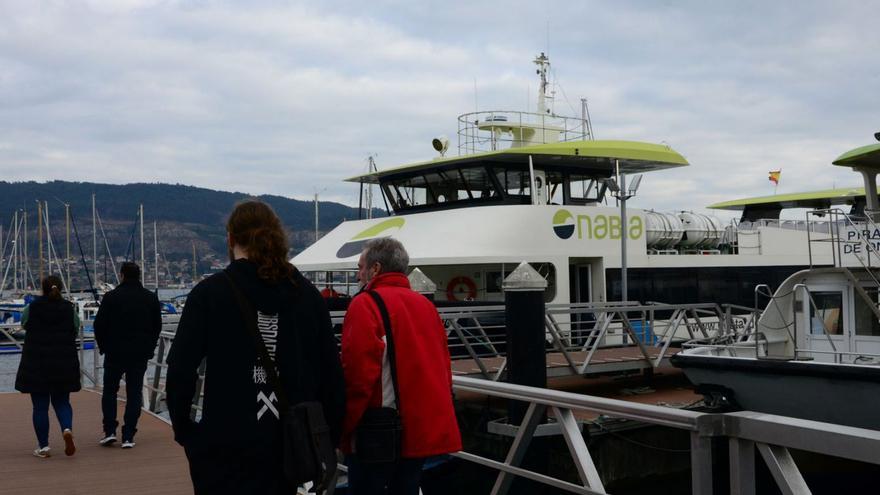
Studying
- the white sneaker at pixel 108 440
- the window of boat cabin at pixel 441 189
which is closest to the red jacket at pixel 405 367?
the white sneaker at pixel 108 440

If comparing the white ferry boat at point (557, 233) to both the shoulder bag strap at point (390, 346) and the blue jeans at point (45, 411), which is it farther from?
the shoulder bag strap at point (390, 346)

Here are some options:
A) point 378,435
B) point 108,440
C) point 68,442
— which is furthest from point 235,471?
point 108,440

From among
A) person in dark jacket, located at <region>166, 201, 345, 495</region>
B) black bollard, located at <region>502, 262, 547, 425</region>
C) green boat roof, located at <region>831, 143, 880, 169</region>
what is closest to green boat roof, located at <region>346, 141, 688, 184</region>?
green boat roof, located at <region>831, 143, 880, 169</region>

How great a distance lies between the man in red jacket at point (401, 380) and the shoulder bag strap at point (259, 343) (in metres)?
0.46

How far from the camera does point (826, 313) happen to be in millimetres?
11445

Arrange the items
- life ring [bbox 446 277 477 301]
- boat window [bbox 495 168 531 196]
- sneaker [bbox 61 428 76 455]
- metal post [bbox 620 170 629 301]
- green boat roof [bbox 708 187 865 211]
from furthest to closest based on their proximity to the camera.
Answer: green boat roof [bbox 708 187 865 211]
boat window [bbox 495 168 531 196]
life ring [bbox 446 277 477 301]
metal post [bbox 620 170 629 301]
sneaker [bbox 61 428 76 455]

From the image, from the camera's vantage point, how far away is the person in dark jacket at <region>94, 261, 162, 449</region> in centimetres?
753

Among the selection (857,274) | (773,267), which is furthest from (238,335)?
(773,267)

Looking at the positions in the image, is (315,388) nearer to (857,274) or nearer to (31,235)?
(857,274)

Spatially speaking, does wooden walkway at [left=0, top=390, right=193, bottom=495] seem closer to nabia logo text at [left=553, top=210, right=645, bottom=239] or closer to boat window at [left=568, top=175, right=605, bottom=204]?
nabia logo text at [left=553, top=210, right=645, bottom=239]

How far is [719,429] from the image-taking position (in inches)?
115

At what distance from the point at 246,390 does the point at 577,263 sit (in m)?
14.1

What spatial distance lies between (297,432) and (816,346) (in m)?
9.91

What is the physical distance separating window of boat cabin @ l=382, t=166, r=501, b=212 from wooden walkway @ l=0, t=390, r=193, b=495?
8847mm
